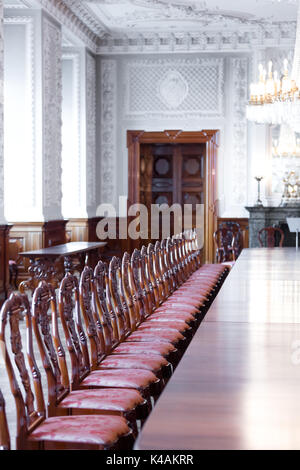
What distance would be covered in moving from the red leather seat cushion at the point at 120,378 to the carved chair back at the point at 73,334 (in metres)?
0.05

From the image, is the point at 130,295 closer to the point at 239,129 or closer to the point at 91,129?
the point at 91,129

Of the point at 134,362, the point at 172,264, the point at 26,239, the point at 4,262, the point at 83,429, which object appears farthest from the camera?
the point at 26,239

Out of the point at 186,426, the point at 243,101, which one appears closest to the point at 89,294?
the point at 186,426

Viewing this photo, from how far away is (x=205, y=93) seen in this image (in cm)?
1248

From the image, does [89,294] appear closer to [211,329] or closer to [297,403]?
[211,329]

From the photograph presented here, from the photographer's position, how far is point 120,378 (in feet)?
10.6

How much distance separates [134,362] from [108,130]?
9638 mm

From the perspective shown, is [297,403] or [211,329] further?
[211,329]

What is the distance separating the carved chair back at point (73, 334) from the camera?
321cm

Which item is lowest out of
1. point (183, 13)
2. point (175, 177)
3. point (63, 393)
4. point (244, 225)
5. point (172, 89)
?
point (63, 393)

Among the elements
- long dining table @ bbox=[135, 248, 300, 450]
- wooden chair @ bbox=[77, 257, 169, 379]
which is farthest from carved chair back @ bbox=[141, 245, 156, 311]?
wooden chair @ bbox=[77, 257, 169, 379]

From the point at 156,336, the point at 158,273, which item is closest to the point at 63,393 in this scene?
the point at 156,336

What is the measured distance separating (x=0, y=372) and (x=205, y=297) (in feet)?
6.36

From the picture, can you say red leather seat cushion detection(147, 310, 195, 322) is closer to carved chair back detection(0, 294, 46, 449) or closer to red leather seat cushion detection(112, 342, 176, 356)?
red leather seat cushion detection(112, 342, 176, 356)
